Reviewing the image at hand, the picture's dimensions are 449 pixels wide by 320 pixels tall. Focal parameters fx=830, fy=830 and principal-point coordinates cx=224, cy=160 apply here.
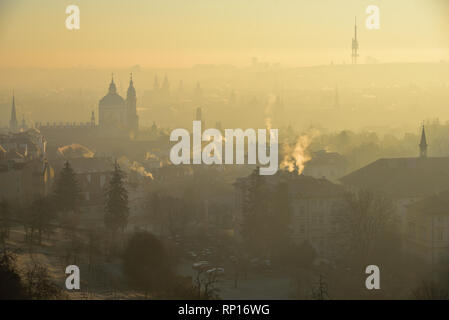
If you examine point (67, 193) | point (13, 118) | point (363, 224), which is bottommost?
point (363, 224)

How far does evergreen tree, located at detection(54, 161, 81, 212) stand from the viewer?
1849 inches

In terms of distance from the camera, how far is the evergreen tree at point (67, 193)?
4697 cm

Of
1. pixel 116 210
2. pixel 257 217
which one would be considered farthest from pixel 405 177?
pixel 116 210

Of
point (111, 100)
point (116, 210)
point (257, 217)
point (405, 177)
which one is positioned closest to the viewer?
point (257, 217)

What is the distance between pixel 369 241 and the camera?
40094 millimetres

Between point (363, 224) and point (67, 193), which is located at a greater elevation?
point (67, 193)

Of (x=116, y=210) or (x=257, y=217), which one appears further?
(x=116, y=210)

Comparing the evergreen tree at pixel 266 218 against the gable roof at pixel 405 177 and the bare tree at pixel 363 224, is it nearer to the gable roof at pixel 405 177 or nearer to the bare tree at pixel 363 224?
the bare tree at pixel 363 224

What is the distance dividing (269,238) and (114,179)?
912cm

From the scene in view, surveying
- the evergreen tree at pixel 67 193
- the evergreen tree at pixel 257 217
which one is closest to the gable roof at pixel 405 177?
the evergreen tree at pixel 257 217

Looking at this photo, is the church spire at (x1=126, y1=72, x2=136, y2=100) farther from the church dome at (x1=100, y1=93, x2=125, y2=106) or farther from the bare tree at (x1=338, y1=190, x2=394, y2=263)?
the bare tree at (x1=338, y1=190, x2=394, y2=263)

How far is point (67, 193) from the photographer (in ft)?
156

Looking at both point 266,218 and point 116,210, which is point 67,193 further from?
point 266,218
